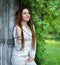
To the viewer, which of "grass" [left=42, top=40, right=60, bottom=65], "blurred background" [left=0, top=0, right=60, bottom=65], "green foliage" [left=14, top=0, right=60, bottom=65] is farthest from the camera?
"grass" [left=42, top=40, right=60, bottom=65]

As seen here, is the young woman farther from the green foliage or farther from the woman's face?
the green foliage

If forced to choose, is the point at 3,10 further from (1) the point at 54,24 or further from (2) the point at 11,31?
(1) the point at 54,24

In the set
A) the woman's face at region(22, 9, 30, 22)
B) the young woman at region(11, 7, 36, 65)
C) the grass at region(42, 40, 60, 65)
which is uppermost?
the woman's face at region(22, 9, 30, 22)

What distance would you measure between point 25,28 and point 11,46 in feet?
1.92

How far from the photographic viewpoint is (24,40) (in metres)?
6.73

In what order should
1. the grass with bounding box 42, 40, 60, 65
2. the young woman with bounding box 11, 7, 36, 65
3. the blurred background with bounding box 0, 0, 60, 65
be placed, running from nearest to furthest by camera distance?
the young woman with bounding box 11, 7, 36, 65 < the blurred background with bounding box 0, 0, 60, 65 < the grass with bounding box 42, 40, 60, 65

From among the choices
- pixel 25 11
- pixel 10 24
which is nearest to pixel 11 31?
pixel 10 24

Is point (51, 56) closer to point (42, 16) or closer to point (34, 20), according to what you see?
point (42, 16)


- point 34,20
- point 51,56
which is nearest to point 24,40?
point 34,20

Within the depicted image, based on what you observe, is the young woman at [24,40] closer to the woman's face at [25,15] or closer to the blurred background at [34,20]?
the woman's face at [25,15]

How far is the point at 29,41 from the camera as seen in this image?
22.3ft

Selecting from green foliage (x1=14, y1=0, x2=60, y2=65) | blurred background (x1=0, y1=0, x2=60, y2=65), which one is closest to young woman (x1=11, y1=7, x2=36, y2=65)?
blurred background (x1=0, y1=0, x2=60, y2=65)

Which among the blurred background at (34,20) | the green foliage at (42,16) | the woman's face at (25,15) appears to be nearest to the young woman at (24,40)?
the woman's face at (25,15)

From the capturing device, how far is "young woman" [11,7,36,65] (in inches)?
264
